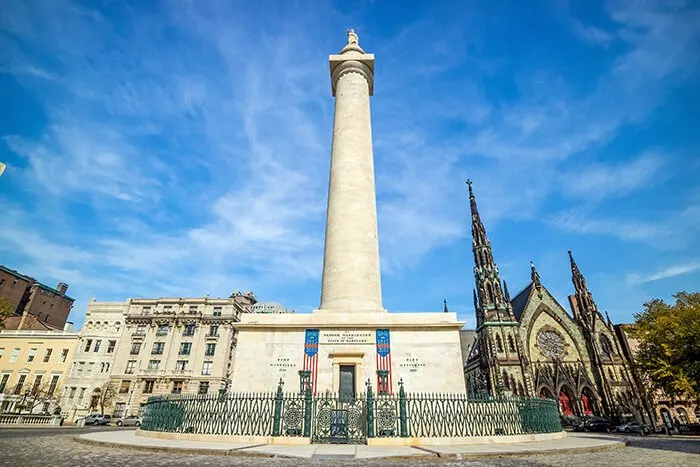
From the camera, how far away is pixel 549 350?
47.1m

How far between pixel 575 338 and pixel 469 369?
50.7ft

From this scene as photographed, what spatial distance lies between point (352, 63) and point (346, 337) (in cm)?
1913

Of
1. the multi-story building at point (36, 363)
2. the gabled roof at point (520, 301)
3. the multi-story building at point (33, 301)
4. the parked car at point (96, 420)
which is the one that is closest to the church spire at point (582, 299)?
the gabled roof at point (520, 301)

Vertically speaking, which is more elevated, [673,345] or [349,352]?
[673,345]

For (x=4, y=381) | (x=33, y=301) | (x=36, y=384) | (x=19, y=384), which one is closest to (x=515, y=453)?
(x=36, y=384)

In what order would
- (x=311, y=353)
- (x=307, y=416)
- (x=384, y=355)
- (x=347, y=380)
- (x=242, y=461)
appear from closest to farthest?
1. (x=242, y=461)
2. (x=307, y=416)
3. (x=347, y=380)
4. (x=384, y=355)
5. (x=311, y=353)

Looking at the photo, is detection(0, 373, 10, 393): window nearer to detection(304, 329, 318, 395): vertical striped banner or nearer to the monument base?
the monument base

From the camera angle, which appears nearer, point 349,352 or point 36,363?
point 349,352

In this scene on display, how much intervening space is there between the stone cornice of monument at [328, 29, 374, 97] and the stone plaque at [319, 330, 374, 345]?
1827 cm

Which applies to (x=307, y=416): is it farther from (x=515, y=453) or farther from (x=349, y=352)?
(x=515, y=453)

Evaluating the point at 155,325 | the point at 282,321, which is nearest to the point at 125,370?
the point at 155,325

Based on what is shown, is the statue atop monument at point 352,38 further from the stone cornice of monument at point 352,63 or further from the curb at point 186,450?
the curb at point 186,450

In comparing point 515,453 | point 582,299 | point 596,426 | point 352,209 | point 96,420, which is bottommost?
point 515,453

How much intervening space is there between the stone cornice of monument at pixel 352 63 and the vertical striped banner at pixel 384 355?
60.3 feet
